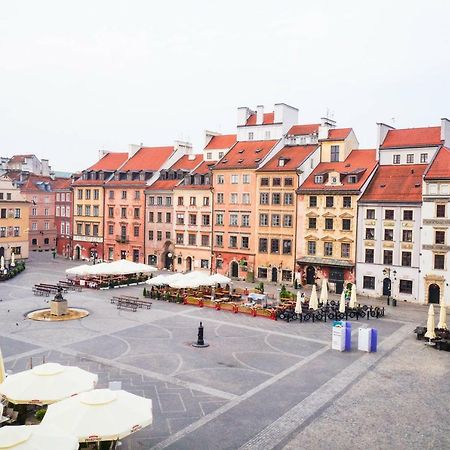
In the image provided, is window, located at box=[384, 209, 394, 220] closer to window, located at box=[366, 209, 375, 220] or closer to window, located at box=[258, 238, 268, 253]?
window, located at box=[366, 209, 375, 220]

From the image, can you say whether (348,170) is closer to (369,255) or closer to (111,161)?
(369,255)

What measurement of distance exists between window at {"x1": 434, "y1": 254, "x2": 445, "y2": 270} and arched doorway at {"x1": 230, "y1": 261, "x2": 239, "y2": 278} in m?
21.6

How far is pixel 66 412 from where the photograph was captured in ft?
45.0

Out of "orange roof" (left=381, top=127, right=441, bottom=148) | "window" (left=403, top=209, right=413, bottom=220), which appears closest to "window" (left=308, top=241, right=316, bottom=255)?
"window" (left=403, top=209, right=413, bottom=220)

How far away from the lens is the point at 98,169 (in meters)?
71.1

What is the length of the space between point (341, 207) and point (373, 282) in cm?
782

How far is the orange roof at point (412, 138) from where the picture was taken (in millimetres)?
47531

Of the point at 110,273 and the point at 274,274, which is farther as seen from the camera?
the point at 274,274

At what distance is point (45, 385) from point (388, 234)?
122 ft

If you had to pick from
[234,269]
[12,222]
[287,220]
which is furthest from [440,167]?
[12,222]

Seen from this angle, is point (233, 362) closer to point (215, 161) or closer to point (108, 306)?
point (108, 306)

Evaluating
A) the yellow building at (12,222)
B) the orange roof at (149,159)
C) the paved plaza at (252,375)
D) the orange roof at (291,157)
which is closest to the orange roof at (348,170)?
the orange roof at (291,157)

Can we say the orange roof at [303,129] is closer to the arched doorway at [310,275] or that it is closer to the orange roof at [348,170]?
the orange roof at [348,170]

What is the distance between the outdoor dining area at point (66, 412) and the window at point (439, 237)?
114 feet
